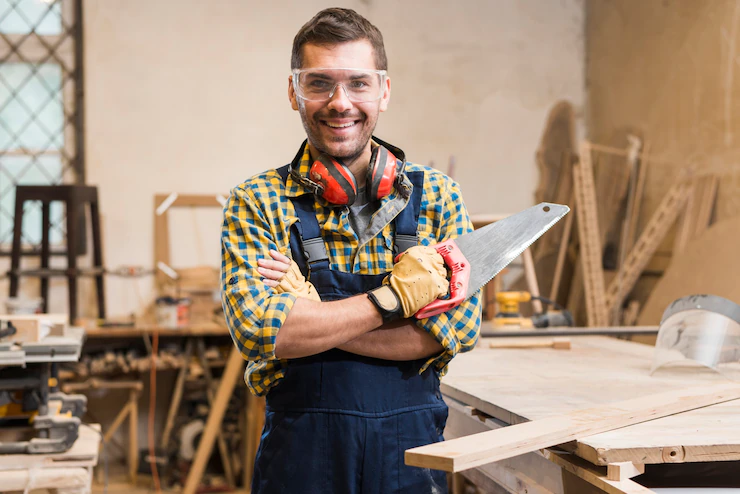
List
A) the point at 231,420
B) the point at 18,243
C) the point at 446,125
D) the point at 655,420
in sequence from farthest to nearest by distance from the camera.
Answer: the point at 446,125 < the point at 231,420 < the point at 18,243 < the point at 655,420

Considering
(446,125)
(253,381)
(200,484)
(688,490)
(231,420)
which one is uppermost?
(446,125)

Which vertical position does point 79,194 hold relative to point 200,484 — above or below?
above

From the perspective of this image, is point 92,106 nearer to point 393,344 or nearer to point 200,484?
point 200,484

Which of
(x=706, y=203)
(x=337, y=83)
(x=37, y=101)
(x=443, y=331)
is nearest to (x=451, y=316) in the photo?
(x=443, y=331)

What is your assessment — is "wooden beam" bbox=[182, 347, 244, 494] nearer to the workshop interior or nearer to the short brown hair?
the workshop interior

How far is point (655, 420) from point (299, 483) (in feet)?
2.82

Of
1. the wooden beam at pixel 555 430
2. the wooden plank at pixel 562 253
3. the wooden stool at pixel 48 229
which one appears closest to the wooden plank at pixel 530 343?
the wooden beam at pixel 555 430

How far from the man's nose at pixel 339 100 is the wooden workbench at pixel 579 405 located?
883 millimetres

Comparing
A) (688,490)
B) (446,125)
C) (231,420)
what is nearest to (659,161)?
(446,125)

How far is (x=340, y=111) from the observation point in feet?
5.44

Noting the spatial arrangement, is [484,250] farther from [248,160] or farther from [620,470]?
[248,160]

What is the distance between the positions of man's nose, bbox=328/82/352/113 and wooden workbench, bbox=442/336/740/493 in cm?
88

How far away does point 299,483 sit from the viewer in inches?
62.3

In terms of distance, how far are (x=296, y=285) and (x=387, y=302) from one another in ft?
0.68
